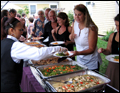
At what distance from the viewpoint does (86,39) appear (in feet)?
6.17

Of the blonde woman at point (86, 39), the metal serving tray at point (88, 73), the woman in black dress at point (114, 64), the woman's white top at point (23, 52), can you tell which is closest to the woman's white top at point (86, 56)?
the blonde woman at point (86, 39)

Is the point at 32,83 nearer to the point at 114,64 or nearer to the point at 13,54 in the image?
the point at 13,54

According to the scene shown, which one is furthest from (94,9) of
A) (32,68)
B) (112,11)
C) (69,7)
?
(32,68)

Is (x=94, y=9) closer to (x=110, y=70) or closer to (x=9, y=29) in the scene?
(x=110, y=70)

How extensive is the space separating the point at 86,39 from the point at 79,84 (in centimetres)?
72

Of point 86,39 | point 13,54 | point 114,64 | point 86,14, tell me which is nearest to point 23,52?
point 13,54

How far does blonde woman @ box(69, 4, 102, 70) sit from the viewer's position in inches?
71.4

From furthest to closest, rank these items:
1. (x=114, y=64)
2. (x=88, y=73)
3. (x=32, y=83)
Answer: (x=114, y=64) → (x=88, y=73) → (x=32, y=83)

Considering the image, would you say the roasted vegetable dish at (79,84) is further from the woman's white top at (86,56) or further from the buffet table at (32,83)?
the woman's white top at (86,56)

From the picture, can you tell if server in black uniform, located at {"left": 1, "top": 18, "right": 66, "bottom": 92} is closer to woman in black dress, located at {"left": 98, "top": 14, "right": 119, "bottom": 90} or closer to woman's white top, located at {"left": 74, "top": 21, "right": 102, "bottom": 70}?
Result: woman's white top, located at {"left": 74, "top": 21, "right": 102, "bottom": 70}

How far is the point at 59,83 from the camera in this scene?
4.69 ft

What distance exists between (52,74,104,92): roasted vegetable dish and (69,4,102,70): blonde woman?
39 cm

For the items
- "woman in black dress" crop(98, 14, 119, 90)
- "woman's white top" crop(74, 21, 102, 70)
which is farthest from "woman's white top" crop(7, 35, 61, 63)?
"woman in black dress" crop(98, 14, 119, 90)

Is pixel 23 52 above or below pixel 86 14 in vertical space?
below
